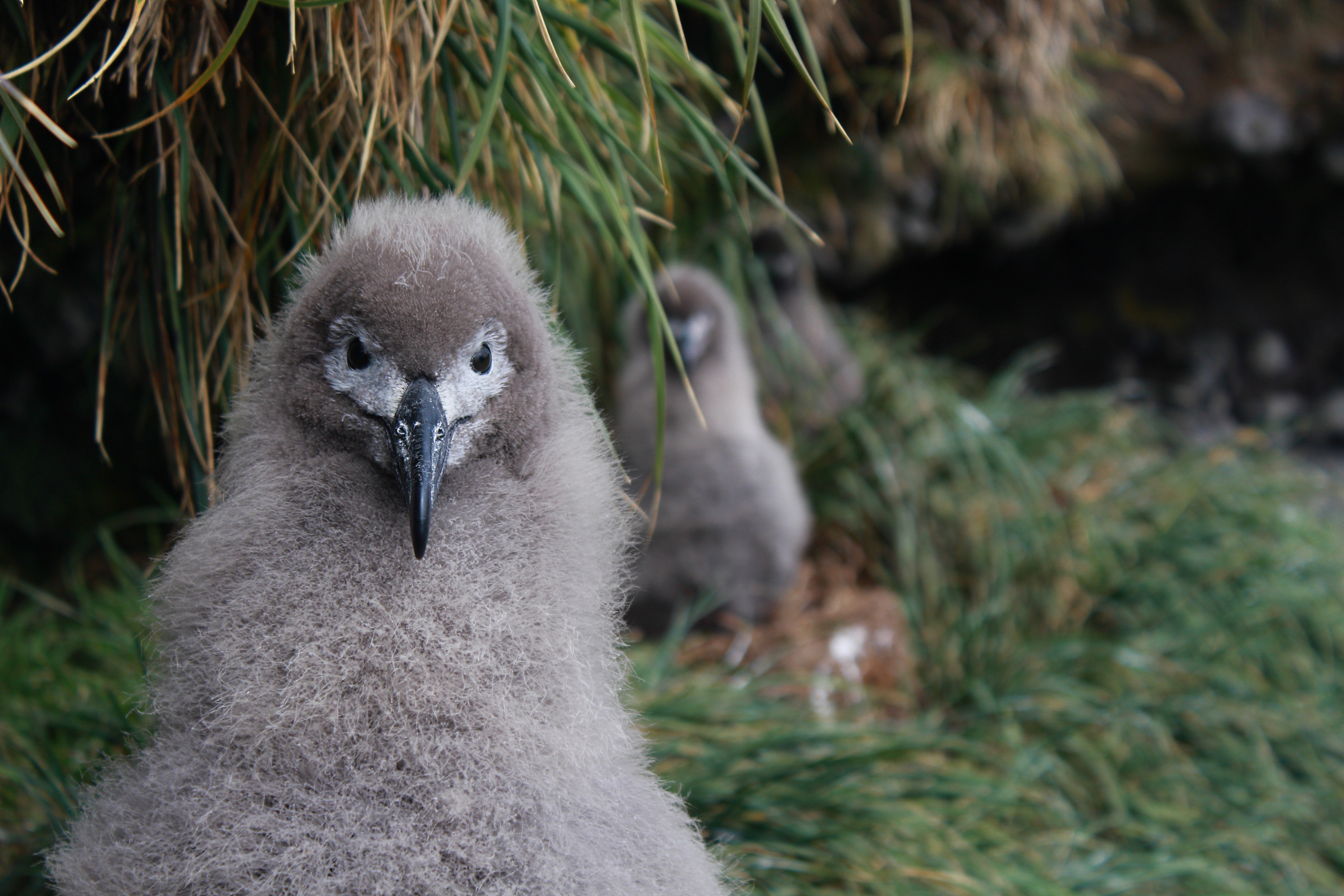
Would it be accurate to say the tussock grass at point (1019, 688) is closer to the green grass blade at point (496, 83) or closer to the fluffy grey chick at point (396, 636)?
the fluffy grey chick at point (396, 636)

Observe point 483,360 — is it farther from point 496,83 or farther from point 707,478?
point 707,478

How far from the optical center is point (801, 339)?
4.70m

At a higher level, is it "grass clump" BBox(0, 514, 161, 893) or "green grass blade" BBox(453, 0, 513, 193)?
"green grass blade" BBox(453, 0, 513, 193)

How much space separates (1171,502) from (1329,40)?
3.47m

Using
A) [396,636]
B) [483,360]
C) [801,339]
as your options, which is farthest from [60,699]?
[801,339]

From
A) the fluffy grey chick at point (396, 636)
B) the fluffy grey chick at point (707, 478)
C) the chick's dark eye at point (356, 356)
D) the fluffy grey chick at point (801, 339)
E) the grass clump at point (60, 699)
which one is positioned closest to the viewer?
the fluffy grey chick at point (396, 636)

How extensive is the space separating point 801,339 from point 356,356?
11.9ft

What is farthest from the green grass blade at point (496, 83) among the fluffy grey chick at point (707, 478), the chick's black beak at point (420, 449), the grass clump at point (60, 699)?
the fluffy grey chick at point (707, 478)

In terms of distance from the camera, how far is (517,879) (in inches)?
45.5

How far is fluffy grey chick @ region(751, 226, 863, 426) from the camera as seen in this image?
436 cm

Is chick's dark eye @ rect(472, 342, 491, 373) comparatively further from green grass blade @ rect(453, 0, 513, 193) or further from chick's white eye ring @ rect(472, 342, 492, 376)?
green grass blade @ rect(453, 0, 513, 193)

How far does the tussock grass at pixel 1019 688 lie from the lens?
2182mm

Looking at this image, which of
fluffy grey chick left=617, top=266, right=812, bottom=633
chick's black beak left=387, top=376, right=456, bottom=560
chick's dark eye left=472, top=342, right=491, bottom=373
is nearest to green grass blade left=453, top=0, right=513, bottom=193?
chick's dark eye left=472, top=342, right=491, bottom=373

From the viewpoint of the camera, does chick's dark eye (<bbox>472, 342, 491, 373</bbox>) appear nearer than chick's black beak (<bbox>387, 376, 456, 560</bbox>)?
No
